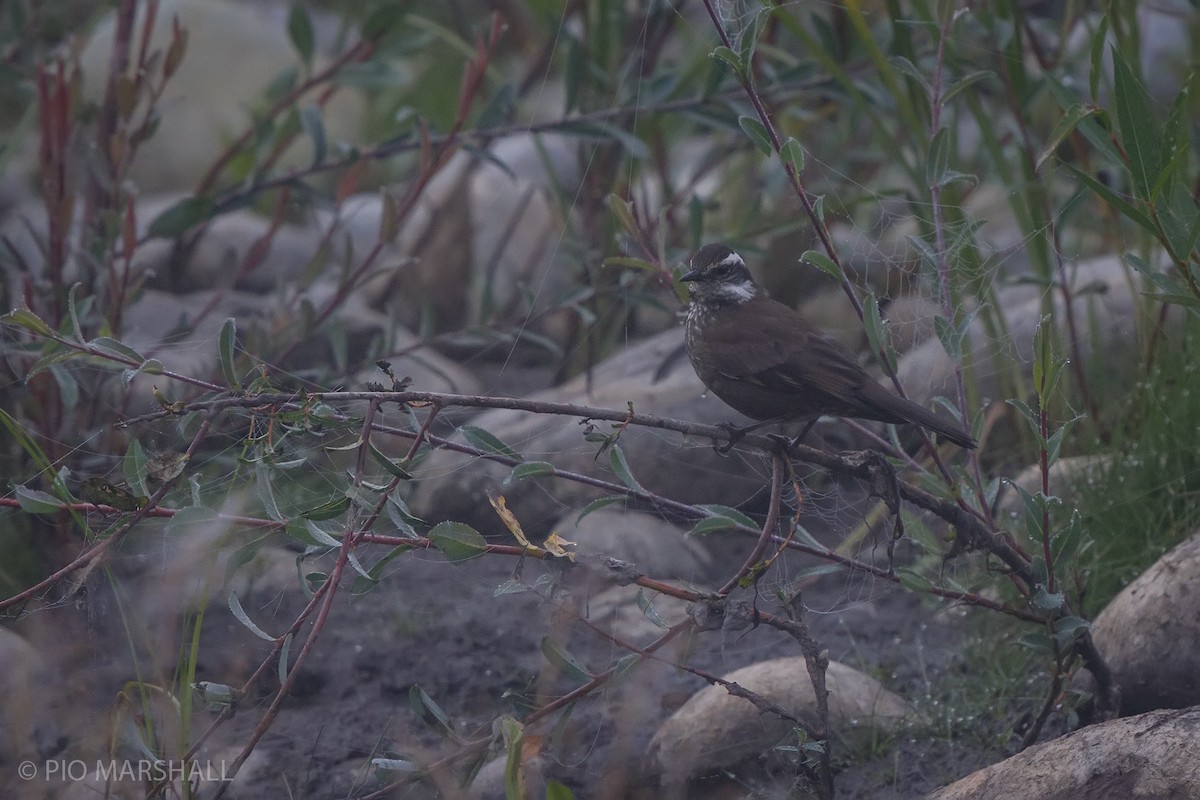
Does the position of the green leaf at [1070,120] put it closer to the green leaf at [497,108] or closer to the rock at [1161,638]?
the rock at [1161,638]

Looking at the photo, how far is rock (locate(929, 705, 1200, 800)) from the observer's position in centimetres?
205

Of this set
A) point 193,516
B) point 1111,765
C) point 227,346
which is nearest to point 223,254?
point 227,346

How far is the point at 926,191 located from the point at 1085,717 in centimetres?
164

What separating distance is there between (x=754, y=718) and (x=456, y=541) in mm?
961

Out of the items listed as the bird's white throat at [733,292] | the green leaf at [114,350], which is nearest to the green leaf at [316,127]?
the bird's white throat at [733,292]

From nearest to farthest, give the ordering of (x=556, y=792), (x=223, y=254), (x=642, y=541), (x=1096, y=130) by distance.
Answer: (x=556, y=792) → (x=1096, y=130) → (x=642, y=541) → (x=223, y=254)

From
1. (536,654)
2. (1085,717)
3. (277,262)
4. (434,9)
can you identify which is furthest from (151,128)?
(434,9)

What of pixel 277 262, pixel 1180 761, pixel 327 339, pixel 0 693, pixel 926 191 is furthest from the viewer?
pixel 277 262

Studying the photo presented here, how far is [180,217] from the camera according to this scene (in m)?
3.84

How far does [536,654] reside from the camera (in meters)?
3.28

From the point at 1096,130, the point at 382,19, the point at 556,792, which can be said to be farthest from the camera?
the point at 382,19

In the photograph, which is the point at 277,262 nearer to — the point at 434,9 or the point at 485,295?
the point at 485,295

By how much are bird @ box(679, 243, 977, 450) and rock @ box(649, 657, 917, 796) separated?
659 millimetres

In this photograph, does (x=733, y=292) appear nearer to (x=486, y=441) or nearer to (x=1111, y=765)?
(x=486, y=441)
